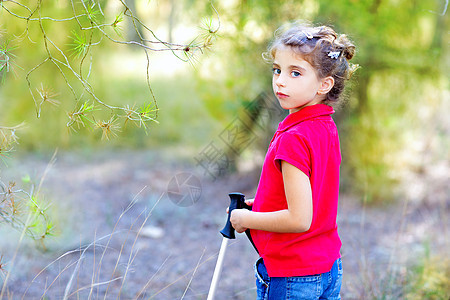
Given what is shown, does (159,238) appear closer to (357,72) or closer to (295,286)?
(357,72)

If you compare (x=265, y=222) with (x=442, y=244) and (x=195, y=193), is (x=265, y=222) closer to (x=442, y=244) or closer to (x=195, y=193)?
(x=442, y=244)

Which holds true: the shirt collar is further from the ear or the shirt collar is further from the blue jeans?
the blue jeans

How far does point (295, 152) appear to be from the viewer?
5.41 feet

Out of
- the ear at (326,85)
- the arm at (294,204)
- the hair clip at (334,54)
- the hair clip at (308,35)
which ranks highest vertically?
the hair clip at (308,35)

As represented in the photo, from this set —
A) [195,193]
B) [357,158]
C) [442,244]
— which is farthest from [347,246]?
[195,193]

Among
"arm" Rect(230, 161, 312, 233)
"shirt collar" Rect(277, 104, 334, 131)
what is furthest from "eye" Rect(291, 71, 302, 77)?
"arm" Rect(230, 161, 312, 233)

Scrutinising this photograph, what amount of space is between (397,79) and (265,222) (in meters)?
4.14

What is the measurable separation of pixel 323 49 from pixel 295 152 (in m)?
0.39

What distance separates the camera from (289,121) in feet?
5.85

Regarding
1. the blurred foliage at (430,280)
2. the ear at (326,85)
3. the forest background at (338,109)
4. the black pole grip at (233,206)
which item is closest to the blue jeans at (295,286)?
the black pole grip at (233,206)

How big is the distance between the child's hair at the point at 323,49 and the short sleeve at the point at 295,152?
257mm

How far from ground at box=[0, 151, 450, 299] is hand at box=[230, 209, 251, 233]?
2.22 feet

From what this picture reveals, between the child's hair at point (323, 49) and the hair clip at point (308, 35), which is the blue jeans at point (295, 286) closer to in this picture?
the child's hair at point (323, 49)

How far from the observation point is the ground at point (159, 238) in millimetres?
3297
